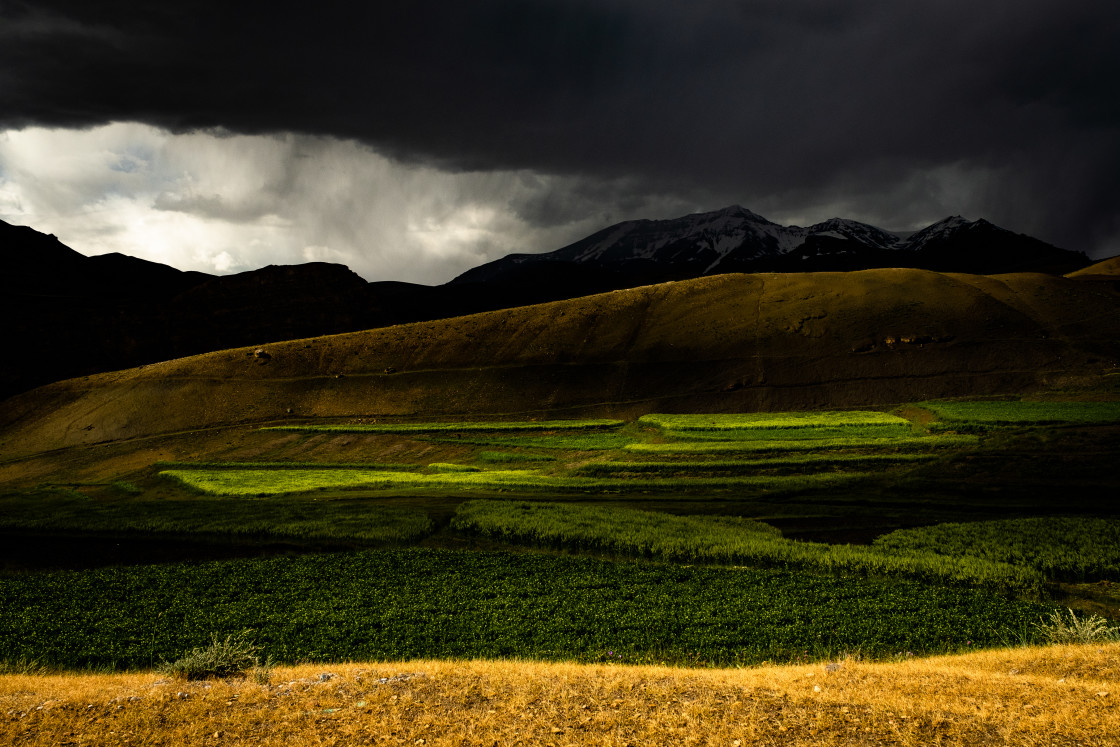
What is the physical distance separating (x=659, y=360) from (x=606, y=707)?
90.8 m

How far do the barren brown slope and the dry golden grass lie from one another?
7564 centimetres

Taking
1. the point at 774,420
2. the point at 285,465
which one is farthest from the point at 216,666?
the point at 774,420

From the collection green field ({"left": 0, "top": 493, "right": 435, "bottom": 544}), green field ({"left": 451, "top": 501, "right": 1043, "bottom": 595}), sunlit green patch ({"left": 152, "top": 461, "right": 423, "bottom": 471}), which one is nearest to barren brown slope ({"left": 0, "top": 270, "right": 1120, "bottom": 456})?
sunlit green patch ({"left": 152, "top": 461, "right": 423, "bottom": 471})

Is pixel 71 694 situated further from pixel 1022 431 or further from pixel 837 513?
pixel 1022 431

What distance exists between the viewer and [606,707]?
562 inches

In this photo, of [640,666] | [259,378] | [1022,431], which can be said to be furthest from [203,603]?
[259,378]

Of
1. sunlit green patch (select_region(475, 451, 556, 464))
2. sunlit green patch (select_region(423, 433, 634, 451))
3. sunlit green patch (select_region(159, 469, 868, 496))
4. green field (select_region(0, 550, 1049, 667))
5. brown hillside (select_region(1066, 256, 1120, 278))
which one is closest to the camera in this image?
green field (select_region(0, 550, 1049, 667))

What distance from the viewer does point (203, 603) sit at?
26250 millimetres

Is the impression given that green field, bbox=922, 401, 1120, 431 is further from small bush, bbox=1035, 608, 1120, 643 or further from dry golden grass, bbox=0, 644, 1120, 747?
dry golden grass, bbox=0, 644, 1120, 747

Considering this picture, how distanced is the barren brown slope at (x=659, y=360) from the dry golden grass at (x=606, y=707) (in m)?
75.6

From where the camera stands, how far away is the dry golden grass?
12797 mm

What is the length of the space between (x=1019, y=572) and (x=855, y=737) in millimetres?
19391

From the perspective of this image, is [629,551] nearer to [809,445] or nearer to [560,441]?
[809,445]

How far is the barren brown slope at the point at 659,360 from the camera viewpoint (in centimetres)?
9050
